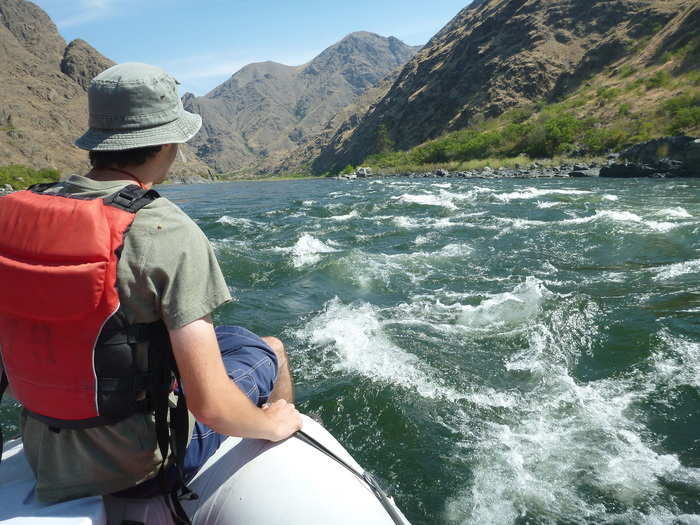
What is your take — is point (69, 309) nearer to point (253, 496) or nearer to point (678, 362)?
point (253, 496)

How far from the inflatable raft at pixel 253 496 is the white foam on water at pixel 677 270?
862 cm

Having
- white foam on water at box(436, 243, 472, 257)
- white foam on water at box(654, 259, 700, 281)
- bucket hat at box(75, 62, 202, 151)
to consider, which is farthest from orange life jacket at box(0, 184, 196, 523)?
white foam on water at box(436, 243, 472, 257)

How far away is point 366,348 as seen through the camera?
6234 mm

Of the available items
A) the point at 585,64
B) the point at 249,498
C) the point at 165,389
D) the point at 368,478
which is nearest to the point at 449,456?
the point at 368,478

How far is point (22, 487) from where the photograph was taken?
1896mm

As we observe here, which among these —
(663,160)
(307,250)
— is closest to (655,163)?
(663,160)

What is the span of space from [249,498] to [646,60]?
296 ft

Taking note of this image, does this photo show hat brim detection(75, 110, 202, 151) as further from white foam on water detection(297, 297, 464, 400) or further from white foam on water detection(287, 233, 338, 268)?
white foam on water detection(287, 233, 338, 268)

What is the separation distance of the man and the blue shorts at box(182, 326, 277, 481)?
0.09 metres

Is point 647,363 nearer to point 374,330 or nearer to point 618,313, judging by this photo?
point 618,313

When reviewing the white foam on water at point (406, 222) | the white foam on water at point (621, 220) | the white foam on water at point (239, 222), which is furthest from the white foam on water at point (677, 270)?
the white foam on water at point (239, 222)

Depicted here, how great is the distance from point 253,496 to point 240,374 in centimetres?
70

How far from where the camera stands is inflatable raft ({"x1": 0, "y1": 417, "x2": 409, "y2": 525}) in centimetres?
172

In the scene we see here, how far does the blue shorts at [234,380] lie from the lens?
1878 mm
